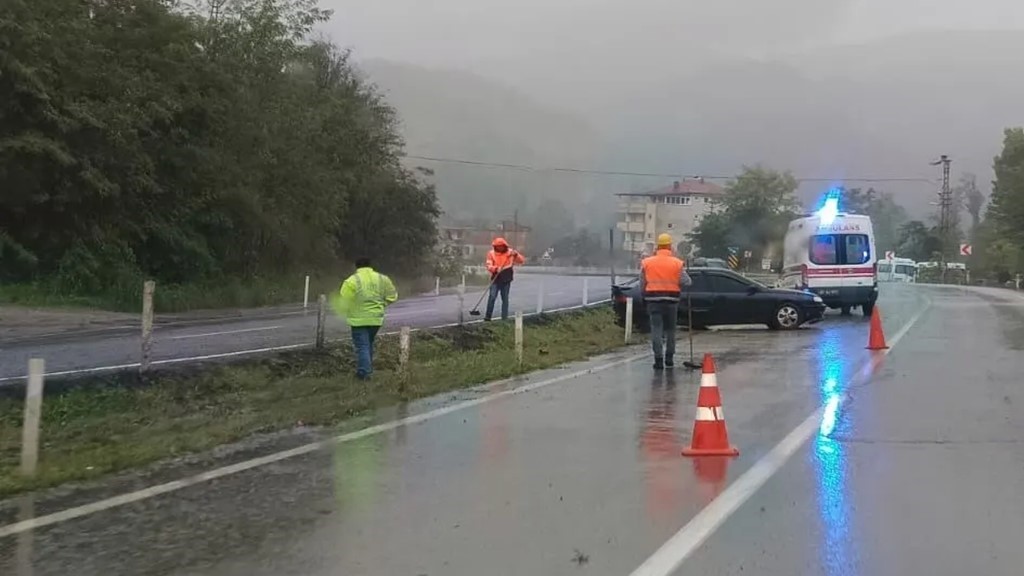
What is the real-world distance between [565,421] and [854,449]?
2793mm

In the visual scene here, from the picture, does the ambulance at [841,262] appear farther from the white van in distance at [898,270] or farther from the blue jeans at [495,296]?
the white van in distance at [898,270]

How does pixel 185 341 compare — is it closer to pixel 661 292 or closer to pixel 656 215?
pixel 661 292

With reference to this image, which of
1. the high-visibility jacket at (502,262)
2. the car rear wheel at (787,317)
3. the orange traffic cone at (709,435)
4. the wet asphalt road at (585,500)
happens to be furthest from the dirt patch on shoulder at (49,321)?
the car rear wheel at (787,317)

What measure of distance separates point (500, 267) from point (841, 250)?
11701mm

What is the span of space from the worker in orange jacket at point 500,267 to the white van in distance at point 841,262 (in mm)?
10703

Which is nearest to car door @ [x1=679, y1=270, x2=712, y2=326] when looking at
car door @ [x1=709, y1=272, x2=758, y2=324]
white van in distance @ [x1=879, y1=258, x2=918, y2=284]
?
car door @ [x1=709, y1=272, x2=758, y2=324]

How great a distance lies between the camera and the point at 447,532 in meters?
6.06

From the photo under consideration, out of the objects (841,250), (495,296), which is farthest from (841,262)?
(495,296)

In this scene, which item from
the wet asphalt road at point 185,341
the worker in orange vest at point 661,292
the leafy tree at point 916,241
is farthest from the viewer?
the leafy tree at point 916,241

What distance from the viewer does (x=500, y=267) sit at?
19859mm

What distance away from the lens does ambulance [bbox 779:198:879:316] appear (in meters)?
27.0

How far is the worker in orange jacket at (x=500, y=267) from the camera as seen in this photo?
780 inches

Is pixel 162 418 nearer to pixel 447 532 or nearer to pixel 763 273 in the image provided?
pixel 447 532

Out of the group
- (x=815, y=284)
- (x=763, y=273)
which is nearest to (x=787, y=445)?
(x=815, y=284)
